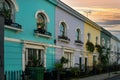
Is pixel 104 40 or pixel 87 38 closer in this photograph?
pixel 87 38

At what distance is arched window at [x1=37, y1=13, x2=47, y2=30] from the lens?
23.3 metres

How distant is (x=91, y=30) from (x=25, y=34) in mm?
20423

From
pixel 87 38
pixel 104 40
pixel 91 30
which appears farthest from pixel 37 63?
pixel 104 40

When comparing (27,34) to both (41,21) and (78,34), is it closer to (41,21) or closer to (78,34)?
(41,21)

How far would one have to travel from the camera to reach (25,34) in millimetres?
20672

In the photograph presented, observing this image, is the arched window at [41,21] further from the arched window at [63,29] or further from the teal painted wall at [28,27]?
the arched window at [63,29]

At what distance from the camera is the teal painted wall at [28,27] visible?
60.8 ft

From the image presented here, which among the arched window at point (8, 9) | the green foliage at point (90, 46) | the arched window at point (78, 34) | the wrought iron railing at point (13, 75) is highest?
the arched window at point (8, 9)

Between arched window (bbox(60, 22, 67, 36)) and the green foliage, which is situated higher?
arched window (bbox(60, 22, 67, 36))

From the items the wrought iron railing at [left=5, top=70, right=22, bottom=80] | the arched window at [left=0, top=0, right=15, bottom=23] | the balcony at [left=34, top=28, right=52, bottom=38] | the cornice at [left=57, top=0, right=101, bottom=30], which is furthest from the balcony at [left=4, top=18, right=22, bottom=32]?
the cornice at [left=57, top=0, right=101, bottom=30]

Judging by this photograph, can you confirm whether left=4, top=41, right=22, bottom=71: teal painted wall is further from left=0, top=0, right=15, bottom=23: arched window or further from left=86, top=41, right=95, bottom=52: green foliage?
left=86, top=41, right=95, bottom=52: green foliage

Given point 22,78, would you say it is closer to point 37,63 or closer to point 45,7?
point 37,63

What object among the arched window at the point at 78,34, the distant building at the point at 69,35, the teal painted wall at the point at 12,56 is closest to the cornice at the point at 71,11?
the distant building at the point at 69,35

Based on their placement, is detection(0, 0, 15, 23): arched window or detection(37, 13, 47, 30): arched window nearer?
detection(0, 0, 15, 23): arched window
